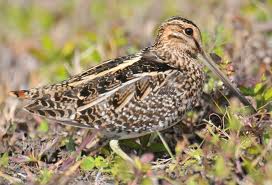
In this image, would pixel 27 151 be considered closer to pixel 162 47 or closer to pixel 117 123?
pixel 117 123

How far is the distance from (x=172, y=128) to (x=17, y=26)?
3906mm

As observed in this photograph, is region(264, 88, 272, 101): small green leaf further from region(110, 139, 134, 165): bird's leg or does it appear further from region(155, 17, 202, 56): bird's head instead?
region(110, 139, 134, 165): bird's leg

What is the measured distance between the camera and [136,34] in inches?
271

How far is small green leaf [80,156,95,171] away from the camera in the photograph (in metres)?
4.40

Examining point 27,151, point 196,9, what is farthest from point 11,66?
point 27,151

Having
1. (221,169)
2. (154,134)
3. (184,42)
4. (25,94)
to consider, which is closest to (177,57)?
(184,42)

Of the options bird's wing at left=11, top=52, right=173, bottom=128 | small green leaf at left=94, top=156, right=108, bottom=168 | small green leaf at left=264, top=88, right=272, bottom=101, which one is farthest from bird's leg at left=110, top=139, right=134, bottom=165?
small green leaf at left=264, top=88, right=272, bottom=101

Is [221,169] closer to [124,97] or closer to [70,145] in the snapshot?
[124,97]

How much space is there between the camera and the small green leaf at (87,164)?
4398 millimetres

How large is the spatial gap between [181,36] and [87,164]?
1043 mm

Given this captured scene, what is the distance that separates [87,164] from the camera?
4.42 m

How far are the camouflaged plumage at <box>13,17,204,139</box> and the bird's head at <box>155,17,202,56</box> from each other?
8.6 inches

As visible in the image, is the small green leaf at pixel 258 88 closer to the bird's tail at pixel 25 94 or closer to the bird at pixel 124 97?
the bird at pixel 124 97

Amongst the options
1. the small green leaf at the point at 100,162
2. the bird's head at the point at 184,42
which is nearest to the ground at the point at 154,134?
the small green leaf at the point at 100,162
